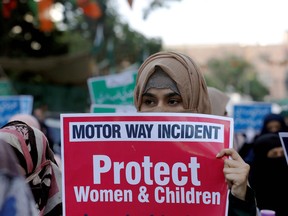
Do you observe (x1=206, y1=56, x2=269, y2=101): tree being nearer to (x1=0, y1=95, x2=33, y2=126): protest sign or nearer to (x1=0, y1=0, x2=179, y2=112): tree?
(x1=0, y1=0, x2=179, y2=112): tree

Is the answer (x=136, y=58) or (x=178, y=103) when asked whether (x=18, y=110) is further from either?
(x=136, y=58)

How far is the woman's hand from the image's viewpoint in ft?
6.31

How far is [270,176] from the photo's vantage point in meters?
3.98

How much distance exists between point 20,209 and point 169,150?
34.5 inches

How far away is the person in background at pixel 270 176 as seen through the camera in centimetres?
365

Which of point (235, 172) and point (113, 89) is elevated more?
point (113, 89)

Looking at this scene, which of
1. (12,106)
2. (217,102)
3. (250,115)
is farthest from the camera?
(250,115)

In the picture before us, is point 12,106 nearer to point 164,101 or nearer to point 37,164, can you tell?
point 164,101

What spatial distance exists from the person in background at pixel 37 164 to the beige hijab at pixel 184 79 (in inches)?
17.6

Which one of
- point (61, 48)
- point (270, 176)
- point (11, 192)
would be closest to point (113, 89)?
point (270, 176)

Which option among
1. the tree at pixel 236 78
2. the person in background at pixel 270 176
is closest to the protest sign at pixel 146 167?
the person in background at pixel 270 176

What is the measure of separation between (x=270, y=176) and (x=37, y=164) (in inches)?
93.8

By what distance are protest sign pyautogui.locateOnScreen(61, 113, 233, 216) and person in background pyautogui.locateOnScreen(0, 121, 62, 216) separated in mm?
37

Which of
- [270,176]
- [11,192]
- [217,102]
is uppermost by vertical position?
[217,102]
